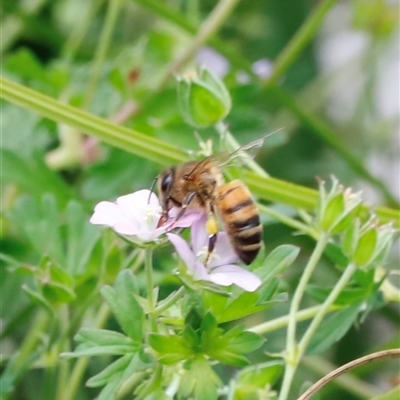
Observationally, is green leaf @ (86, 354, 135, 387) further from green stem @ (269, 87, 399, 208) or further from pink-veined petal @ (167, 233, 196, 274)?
green stem @ (269, 87, 399, 208)

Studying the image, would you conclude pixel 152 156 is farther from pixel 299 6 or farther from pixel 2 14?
pixel 299 6

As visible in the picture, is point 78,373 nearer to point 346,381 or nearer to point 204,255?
point 204,255

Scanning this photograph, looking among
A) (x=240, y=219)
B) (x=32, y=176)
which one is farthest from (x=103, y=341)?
(x=32, y=176)

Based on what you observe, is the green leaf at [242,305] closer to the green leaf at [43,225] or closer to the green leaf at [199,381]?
the green leaf at [199,381]

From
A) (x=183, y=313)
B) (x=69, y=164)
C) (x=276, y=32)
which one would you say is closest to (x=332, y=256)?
(x=183, y=313)

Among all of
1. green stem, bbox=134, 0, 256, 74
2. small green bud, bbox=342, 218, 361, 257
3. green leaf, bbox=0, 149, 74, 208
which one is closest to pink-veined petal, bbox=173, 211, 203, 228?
small green bud, bbox=342, 218, 361, 257

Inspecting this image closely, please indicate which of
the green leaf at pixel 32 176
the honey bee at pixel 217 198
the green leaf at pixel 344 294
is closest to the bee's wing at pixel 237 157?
the honey bee at pixel 217 198

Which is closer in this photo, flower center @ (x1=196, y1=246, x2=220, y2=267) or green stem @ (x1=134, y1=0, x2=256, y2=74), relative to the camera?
flower center @ (x1=196, y1=246, x2=220, y2=267)
